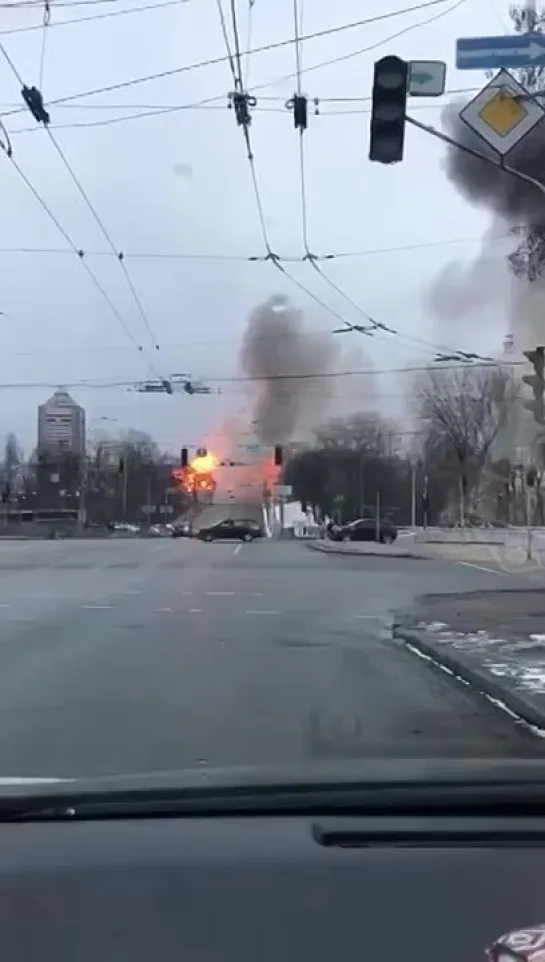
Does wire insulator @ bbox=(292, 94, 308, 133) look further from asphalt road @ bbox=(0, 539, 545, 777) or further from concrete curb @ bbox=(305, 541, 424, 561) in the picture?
concrete curb @ bbox=(305, 541, 424, 561)

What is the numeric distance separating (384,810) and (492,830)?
27 cm

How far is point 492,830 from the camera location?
2.76 metres

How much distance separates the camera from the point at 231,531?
60.5 meters

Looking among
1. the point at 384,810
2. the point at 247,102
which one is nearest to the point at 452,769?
the point at 384,810

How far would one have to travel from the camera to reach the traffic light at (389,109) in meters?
11.1

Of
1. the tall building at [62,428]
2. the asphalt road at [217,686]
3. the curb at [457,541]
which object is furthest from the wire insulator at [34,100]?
the tall building at [62,428]

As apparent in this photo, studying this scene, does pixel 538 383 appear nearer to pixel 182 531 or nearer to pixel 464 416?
pixel 464 416

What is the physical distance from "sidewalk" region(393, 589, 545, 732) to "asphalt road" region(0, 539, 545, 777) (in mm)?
239

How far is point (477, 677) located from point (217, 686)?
217 cm

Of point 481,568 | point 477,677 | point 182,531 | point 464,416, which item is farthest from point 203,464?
point 477,677

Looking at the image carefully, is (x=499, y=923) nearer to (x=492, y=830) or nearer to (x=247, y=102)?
(x=492, y=830)

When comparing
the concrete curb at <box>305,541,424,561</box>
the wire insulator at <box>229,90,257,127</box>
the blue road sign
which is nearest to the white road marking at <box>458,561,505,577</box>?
the concrete curb at <box>305,541,424,561</box>

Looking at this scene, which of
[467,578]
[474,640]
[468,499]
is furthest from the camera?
[468,499]

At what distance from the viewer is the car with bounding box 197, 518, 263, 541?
6019cm
